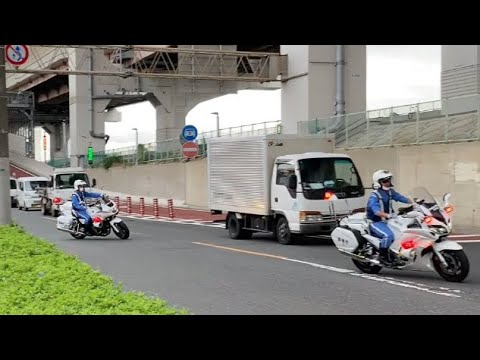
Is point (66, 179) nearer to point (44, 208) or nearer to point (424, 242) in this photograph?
point (44, 208)

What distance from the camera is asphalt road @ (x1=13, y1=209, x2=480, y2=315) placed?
884 cm

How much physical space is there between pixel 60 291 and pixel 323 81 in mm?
29116

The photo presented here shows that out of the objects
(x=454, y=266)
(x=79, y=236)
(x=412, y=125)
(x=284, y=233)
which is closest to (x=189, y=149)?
(x=79, y=236)

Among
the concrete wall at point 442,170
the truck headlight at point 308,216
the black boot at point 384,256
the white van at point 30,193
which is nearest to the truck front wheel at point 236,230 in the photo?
the truck headlight at point 308,216

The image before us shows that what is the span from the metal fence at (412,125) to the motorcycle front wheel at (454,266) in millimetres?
10698

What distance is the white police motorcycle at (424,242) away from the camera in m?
10.5

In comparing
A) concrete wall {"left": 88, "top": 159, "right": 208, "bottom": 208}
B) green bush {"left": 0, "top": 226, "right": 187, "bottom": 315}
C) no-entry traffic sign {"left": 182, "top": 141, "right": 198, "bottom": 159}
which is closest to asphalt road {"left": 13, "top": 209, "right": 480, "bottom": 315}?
green bush {"left": 0, "top": 226, "right": 187, "bottom": 315}

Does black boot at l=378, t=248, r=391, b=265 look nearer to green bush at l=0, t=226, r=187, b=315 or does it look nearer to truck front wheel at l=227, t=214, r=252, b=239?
green bush at l=0, t=226, r=187, b=315
